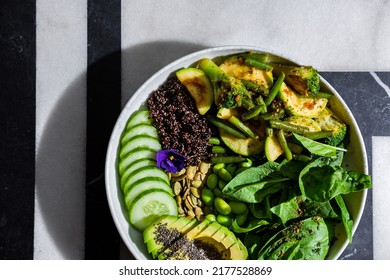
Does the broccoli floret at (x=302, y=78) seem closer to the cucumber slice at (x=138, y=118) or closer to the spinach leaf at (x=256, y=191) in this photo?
the spinach leaf at (x=256, y=191)

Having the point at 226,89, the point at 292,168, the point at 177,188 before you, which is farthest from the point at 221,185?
the point at 226,89

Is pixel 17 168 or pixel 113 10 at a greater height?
pixel 113 10

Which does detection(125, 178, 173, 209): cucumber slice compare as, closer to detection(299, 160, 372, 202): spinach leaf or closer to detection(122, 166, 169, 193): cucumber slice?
detection(122, 166, 169, 193): cucumber slice

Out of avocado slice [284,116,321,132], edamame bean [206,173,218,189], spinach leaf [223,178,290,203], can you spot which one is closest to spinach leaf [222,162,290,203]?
spinach leaf [223,178,290,203]

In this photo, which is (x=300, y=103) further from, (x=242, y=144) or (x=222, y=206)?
(x=222, y=206)
